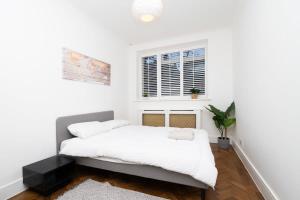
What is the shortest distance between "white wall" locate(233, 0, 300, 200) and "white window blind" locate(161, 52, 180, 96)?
7.06 feet

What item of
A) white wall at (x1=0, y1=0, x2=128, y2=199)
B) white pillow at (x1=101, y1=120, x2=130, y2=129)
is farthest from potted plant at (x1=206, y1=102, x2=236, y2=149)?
white wall at (x1=0, y1=0, x2=128, y2=199)

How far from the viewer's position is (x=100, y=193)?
170 cm

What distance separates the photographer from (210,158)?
159 cm

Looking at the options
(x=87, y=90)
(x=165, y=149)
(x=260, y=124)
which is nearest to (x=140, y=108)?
(x=87, y=90)

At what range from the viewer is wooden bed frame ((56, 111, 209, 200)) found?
155 centimetres

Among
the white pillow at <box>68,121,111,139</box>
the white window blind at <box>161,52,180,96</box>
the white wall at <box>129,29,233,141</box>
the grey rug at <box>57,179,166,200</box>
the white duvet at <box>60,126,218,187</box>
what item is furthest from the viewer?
the white window blind at <box>161,52,180,96</box>

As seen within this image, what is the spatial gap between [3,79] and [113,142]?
4.69 feet

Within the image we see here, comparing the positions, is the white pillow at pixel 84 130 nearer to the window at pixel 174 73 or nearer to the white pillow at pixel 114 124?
the white pillow at pixel 114 124

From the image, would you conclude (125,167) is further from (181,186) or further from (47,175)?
(47,175)

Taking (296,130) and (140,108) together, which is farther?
(140,108)

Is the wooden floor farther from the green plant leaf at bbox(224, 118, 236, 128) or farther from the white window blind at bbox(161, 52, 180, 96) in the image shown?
the white window blind at bbox(161, 52, 180, 96)

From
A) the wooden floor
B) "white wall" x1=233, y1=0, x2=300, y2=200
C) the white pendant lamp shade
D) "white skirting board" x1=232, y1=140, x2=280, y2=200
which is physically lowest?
the wooden floor

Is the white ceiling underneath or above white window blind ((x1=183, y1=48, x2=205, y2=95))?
above

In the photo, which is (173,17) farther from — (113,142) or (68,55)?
(113,142)
